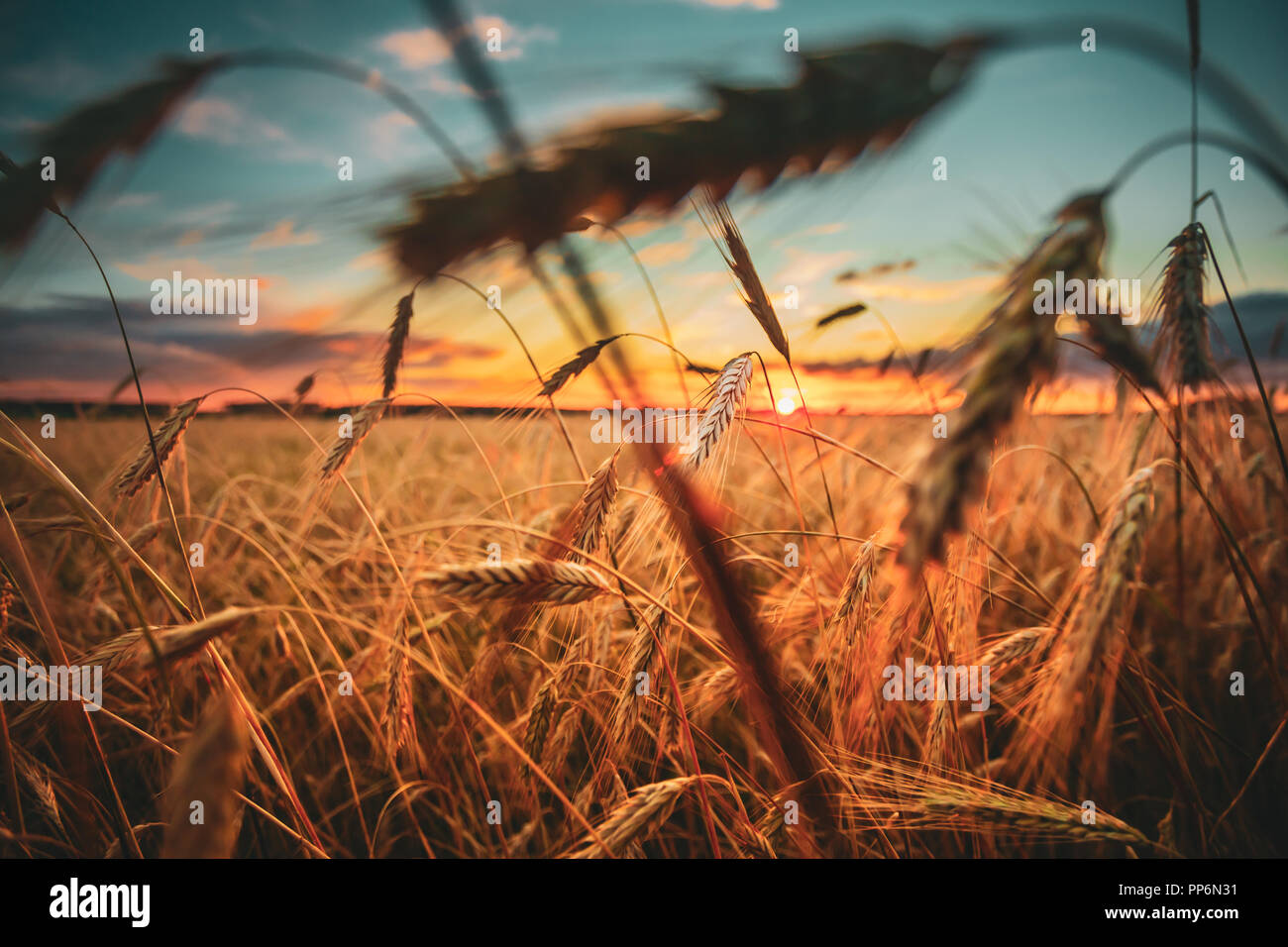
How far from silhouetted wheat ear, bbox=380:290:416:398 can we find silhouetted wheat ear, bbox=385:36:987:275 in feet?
2.22

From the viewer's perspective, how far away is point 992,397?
1.74 feet

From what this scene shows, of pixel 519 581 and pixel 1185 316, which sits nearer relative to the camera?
pixel 519 581

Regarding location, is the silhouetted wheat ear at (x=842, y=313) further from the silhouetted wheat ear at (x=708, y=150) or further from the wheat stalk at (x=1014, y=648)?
the wheat stalk at (x=1014, y=648)

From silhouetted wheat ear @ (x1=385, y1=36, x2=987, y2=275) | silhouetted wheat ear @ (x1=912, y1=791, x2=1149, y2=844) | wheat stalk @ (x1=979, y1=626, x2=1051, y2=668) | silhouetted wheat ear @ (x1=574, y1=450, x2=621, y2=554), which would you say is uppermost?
silhouetted wheat ear @ (x1=385, y1=36, x2=987, y2=275)

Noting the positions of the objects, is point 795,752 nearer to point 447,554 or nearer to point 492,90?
point 447,554

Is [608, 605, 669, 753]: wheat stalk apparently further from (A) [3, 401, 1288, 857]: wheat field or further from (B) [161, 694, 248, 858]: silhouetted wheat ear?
(B) [161, 694, 248, 858]: silhouetted wheat ear

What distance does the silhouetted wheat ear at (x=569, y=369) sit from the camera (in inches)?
39.7

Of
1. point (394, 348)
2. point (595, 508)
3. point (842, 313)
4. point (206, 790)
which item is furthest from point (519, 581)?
point (842, 313)

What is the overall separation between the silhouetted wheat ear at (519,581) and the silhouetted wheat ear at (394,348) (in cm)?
69

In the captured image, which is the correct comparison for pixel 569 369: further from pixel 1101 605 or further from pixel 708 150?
pixel 1101 605

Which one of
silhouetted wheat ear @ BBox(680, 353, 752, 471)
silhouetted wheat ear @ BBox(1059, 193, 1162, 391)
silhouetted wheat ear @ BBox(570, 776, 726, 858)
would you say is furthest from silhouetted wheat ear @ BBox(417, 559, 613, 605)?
silhouetted wheat ear @ BBox(1059, 193, 1162, 391)

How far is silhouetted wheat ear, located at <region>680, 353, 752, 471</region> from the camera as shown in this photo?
86 cm

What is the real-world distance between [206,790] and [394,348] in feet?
3.18
